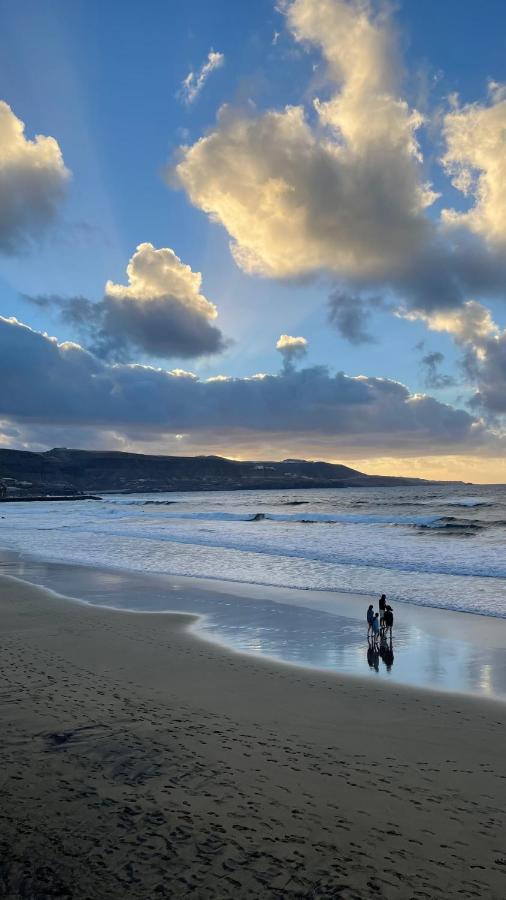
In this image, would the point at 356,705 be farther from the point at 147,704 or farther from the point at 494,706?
the point at 147,704

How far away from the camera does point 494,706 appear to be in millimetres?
9305

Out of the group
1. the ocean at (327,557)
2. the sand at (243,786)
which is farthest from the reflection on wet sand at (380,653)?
the ocean at (327,557)

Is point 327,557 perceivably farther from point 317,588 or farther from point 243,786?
point 243,786

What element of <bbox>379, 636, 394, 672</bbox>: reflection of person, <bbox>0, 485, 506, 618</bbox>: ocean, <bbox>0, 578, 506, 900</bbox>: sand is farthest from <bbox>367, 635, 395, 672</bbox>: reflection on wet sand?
<bbox>0, 485, 506, 618</bbox>: ocean

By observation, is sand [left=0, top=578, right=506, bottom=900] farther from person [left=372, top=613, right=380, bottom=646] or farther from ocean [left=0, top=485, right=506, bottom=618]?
ocean [left=0, top=485, right=506, bottom=618]

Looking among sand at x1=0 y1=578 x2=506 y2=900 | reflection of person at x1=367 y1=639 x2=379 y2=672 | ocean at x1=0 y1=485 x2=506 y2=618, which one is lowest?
ocean at x1=0 y1=485 x2=506 y2=618

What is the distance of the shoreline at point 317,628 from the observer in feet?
37.5

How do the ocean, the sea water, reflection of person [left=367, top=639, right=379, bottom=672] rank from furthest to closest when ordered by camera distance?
the ocean → the sea water → reflection of person [left=367, top=639, right=379, bottom=672]

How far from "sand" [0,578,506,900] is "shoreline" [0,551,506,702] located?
1236mm

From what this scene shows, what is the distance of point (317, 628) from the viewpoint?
15.5 meters

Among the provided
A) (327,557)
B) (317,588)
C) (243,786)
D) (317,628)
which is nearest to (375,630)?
(317,628)

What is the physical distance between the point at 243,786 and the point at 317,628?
957 cm

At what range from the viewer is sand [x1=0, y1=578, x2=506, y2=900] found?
467 cm

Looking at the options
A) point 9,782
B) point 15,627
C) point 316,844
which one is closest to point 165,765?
point 9,782
